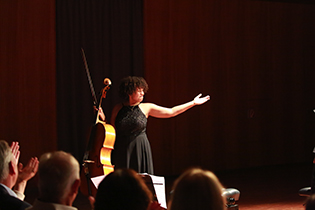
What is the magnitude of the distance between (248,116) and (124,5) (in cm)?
310

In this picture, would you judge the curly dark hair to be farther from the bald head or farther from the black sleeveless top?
the bald head

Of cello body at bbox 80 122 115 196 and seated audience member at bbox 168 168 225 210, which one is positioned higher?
seated audience member at bbox 168 168 225 210

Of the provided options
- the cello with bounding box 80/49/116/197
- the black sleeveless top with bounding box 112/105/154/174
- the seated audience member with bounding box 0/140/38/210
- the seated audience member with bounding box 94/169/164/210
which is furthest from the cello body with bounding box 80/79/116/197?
the seated audience member with bounding box 94/169/164/210

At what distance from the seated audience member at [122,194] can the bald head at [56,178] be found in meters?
0.35

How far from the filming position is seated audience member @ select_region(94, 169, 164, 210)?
5.54 ft

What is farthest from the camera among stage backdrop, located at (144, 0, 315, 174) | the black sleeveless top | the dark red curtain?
stage backdrop, located at (144, 0, 315, 174)

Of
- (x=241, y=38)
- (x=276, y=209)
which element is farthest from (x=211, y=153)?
(x=276, y=209)

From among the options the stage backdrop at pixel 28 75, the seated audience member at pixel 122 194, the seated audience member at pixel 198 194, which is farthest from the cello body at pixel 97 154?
the seated audience member at pixel 198 194

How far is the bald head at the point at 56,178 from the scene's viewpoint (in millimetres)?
2014

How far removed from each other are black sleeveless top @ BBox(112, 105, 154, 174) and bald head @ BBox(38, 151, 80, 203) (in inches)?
103

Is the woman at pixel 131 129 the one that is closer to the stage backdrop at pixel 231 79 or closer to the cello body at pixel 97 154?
the cello body at pixel 97 154

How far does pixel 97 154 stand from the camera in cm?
452

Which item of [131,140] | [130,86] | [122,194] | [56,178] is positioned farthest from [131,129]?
[122,194]

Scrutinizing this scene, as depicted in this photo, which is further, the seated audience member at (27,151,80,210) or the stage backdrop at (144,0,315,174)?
the stage backdrop at (144,0,315,174)
